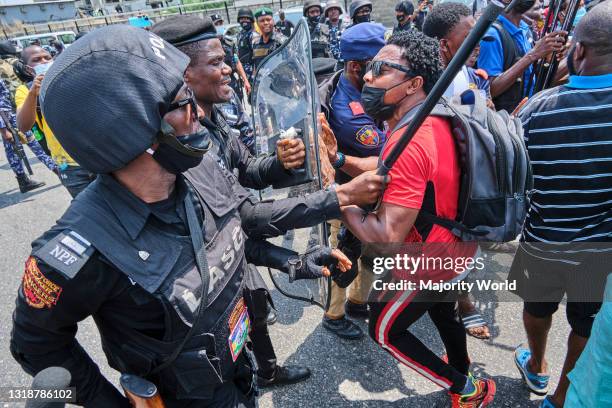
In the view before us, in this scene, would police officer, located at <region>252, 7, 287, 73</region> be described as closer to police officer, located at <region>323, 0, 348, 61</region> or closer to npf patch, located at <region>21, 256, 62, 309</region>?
police officer, located at <region>323, 0, 348, 61</region>

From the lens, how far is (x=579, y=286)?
6.18 feet

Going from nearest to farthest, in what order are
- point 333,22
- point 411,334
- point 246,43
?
point 411,334, point 246,43, point 333,22

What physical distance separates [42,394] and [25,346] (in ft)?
1.01

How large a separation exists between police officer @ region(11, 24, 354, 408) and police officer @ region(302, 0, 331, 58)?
6.55 metres

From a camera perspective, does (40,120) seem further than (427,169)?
Yes

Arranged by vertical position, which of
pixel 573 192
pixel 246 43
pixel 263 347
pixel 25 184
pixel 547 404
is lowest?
pixel 25 184

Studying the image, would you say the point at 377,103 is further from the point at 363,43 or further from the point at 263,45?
the point at 263,45

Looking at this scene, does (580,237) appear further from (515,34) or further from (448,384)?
(515,34)

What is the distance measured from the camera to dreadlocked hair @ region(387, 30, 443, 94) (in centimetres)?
171

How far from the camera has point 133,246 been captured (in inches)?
43.3

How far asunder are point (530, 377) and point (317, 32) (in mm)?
6935

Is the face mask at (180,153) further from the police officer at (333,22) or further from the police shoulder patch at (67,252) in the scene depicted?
the police officer at (333,22)

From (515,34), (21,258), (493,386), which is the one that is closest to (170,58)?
(493,386)

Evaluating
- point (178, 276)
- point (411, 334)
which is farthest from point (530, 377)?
point (178, 276)
